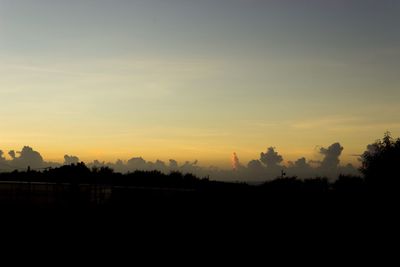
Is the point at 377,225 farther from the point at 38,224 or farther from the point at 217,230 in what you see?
the point at 38,224

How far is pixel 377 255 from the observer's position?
24219 mm

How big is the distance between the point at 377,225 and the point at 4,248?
2111 cm

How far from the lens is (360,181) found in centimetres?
8250

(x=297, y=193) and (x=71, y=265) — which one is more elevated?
(x=297, y=193)

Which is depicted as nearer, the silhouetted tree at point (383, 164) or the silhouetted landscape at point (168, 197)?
the silhouetted landscape at point (168, 197)

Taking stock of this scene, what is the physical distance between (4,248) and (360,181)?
68991 mm

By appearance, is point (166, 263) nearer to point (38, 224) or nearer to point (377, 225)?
point (38, 224)

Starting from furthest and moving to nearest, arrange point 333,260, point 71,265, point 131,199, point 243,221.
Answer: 1. point 131,199
2. point 243,221
3. point 333,260
4. point 71,265

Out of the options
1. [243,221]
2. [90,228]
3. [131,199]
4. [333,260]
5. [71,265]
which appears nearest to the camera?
[71,265]

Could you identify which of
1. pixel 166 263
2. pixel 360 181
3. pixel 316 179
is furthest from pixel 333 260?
pixel 316 179

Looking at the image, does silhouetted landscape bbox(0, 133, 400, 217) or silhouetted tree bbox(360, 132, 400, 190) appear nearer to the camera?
silhouetted landscape bbox(0, 133, 400, 217)

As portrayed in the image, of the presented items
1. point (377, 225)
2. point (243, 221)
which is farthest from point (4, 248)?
point (377, 225)

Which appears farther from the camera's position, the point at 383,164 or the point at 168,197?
the point at 383,164

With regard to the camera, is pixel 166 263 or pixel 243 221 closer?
pixel 166 263
